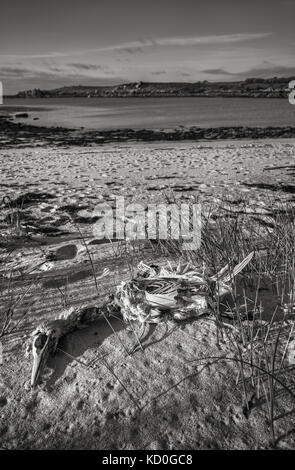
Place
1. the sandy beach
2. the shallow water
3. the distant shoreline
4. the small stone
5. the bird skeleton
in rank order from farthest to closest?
the shallow water < the distant shoreline < the bird skeleton < the small stone < the sandy beach

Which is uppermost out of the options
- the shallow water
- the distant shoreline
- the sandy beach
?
the shallow water

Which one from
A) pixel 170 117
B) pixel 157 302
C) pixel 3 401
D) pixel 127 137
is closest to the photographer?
pixel 3 401


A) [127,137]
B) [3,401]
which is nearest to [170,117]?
[127,137]

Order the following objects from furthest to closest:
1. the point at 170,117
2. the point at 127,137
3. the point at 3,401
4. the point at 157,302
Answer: the point at 170,117 → the point at 127,137 → the point at 157,302 → the point at 3,401

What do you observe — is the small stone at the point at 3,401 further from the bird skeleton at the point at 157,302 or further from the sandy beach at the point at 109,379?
the bird skeleton at the point at 157,302

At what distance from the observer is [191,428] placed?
64.8 inches

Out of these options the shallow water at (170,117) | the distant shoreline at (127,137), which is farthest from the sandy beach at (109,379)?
the shallow water at (170,117)

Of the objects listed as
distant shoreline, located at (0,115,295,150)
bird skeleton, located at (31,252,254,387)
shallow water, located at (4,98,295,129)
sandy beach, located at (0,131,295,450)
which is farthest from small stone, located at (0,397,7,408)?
shallow water, located at (4,98,295,129)

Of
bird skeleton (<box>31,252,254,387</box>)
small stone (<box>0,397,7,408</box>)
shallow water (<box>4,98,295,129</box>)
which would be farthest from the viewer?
shallow water (<box>4,98,295,129</box>)

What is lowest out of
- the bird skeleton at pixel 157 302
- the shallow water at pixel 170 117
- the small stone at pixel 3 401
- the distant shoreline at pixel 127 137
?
the small stone at pixel 3 401

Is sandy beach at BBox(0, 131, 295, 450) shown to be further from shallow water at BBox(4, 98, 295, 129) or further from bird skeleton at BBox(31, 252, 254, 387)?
shallow water at BBox(4, 98, 295, 129)

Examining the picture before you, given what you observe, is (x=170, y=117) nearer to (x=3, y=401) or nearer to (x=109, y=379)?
(x=109, y=379)

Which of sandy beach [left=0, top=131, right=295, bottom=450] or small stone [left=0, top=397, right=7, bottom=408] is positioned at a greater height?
sandy beach [left=0, top=131, right=295, bottom=450]

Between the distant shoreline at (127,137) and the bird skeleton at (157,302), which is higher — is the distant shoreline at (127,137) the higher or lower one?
the higher one
